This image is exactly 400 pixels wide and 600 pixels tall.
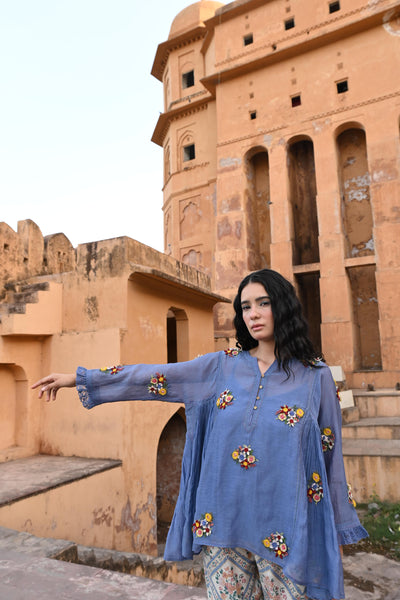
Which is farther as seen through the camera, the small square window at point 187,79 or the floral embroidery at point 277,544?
the small square window at point 187,79

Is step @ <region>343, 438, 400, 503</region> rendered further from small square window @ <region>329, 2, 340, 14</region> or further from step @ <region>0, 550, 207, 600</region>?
small square window @ <region>329, 2, 340, 14</region>

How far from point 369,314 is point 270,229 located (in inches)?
194

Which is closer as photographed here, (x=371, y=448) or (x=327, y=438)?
(x=327, y=438)

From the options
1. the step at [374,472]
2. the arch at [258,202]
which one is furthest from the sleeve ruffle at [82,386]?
the arch at [258,202]

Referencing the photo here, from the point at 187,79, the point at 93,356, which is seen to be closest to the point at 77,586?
the point at 93,356

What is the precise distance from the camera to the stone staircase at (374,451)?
27.0 feet

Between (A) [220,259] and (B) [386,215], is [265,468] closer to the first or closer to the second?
(B) [386,215]

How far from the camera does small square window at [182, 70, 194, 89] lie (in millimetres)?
20234

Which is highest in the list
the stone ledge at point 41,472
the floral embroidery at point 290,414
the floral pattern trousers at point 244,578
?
the floral embroidery at point 290,414

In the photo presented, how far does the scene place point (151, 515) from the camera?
23.7 feet

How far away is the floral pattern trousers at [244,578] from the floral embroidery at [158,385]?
67 cm

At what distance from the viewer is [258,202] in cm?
1753

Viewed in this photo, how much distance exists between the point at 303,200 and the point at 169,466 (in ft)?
38.0

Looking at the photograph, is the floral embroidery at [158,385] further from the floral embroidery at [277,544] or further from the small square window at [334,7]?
the small square window at [334,7]
